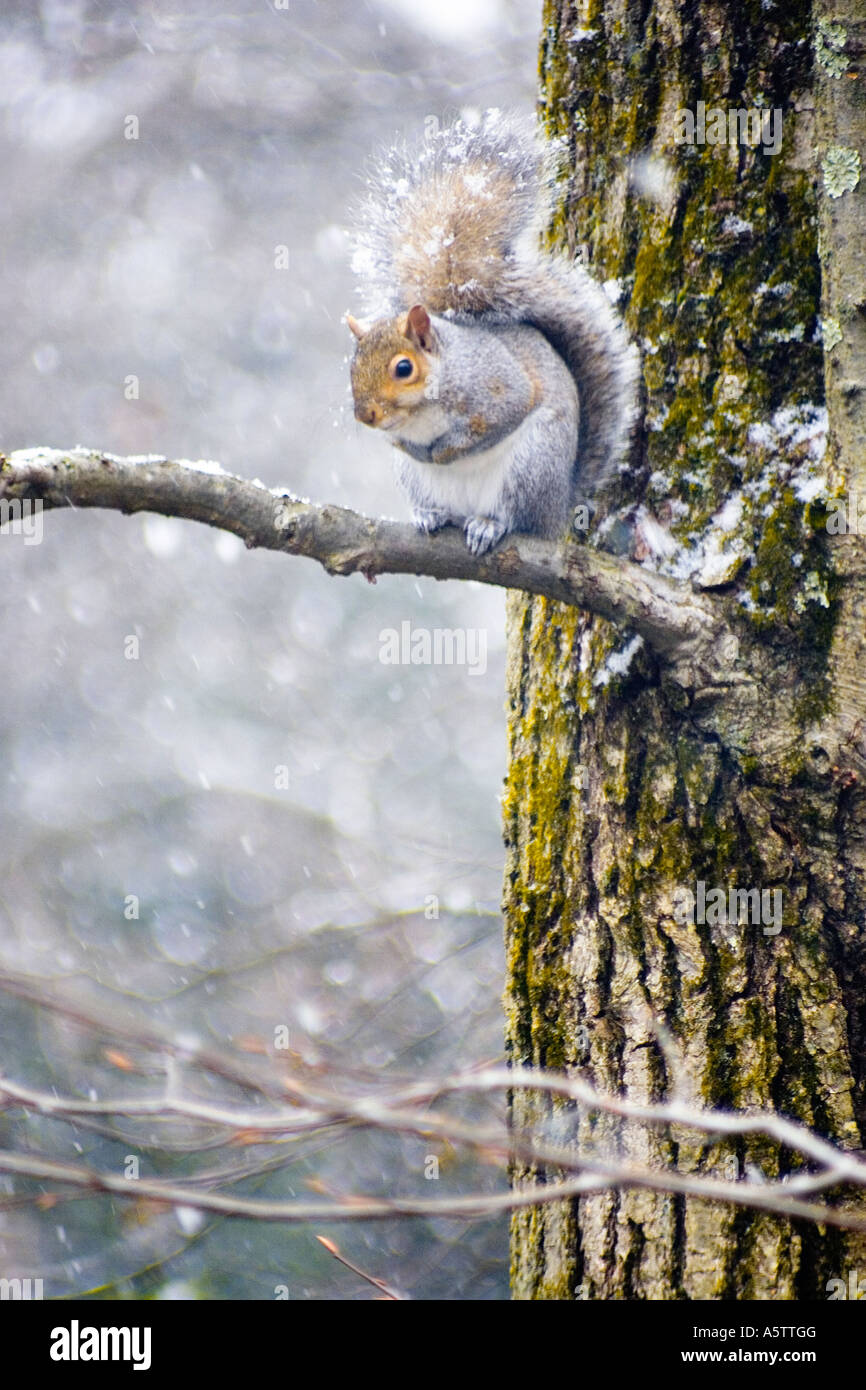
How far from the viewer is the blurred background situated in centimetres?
443

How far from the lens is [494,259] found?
5.24 ft

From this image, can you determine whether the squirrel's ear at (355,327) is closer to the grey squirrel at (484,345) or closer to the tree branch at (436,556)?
the grey squirrel at (484,345)

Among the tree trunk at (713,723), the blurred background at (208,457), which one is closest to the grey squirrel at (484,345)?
the tree trunk at (713,723)

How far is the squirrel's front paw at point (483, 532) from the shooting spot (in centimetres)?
138

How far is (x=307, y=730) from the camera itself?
4934mm

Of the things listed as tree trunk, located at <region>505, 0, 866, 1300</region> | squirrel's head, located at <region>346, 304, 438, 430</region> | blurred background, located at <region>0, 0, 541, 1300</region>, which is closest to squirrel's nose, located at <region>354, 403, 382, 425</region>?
squirrel's head, located at <region>346, 304, 438, 430</region>

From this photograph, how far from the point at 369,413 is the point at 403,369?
8cm

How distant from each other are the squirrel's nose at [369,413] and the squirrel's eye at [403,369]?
0.06 meters

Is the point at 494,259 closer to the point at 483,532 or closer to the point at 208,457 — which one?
the point at 483,532

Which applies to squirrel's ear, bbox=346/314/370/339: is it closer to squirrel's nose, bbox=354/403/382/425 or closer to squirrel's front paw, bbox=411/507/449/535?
squirrel's nose, bbox=354/403/382/425

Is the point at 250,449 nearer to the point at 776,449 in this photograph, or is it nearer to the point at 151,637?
the point at 151,637

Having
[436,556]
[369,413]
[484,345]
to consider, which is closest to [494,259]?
[484,345]
